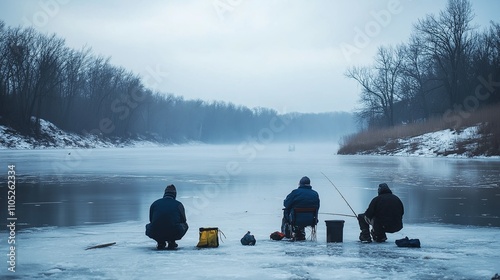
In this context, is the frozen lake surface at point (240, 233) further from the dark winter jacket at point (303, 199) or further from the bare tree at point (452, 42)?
the bare tree at point (452, 42)

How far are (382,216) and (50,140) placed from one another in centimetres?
6872

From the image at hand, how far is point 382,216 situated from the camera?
1041 centimetres

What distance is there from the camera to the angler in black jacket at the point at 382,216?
10.4m

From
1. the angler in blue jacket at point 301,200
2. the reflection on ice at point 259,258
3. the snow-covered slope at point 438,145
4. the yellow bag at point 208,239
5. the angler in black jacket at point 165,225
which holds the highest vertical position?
the snow-covered slope at point 438,145

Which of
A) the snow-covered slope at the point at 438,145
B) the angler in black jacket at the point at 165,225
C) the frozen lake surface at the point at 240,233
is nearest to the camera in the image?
the frozen lake surface at the point at 240,233

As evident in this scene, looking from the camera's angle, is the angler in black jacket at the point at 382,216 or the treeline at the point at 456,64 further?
the treeline at the point at 456,64

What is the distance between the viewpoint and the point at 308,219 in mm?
10484

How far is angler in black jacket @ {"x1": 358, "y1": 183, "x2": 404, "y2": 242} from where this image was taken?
10.4 m

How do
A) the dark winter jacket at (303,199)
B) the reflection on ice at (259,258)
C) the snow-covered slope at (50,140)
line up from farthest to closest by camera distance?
the snow-covered slope at (50,140) → the dark winter jacket at (303,199) → the reflection on ice at (259,258)

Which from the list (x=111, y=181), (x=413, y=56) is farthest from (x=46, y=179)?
(x=413, y=56)

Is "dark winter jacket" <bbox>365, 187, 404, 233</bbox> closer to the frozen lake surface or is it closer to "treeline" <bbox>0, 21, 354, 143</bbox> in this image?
the frozen lake surface

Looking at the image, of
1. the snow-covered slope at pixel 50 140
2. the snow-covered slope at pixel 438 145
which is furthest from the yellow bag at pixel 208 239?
the snow-covered slope at pixel 50 140

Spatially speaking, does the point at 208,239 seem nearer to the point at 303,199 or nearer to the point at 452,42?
the point at 303,199

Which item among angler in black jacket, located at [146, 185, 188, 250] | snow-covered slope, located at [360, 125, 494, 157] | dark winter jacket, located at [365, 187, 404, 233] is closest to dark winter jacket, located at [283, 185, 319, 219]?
dark winter jacket, located at [365, 187, 404, 233]
